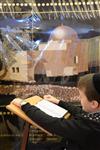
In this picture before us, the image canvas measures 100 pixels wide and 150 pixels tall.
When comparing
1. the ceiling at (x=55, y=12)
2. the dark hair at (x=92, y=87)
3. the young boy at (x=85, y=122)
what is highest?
the ceiling at (x=55, y=12)

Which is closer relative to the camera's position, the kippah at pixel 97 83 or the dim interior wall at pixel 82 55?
the kippah at pixel 97 83

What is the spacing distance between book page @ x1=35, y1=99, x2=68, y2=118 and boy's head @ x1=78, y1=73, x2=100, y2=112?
20 cm

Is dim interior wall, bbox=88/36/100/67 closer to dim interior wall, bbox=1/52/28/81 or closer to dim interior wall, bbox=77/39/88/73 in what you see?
dim interior wall, bbox=77/39/88/73

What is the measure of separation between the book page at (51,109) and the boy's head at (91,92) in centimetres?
20

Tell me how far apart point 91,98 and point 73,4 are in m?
1.10

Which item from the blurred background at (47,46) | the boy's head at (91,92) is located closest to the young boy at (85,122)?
the boy's head at (91,92)

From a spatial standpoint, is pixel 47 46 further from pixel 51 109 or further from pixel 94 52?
pixel 51 109

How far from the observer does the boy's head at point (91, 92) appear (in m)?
1.46

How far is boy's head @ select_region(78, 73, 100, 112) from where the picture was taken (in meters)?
1.46

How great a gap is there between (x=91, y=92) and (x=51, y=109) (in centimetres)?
32

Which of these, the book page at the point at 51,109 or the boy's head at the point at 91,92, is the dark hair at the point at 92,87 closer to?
the boy's head at the point at 91,92

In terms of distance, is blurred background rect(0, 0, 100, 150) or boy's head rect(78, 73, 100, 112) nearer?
boy's head rect(78, 73, 100, 112)

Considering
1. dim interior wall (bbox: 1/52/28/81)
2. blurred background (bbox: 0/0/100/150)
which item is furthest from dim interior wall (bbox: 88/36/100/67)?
dim interior wall (bbox: 1/52/28/81)

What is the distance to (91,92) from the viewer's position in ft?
4.81
